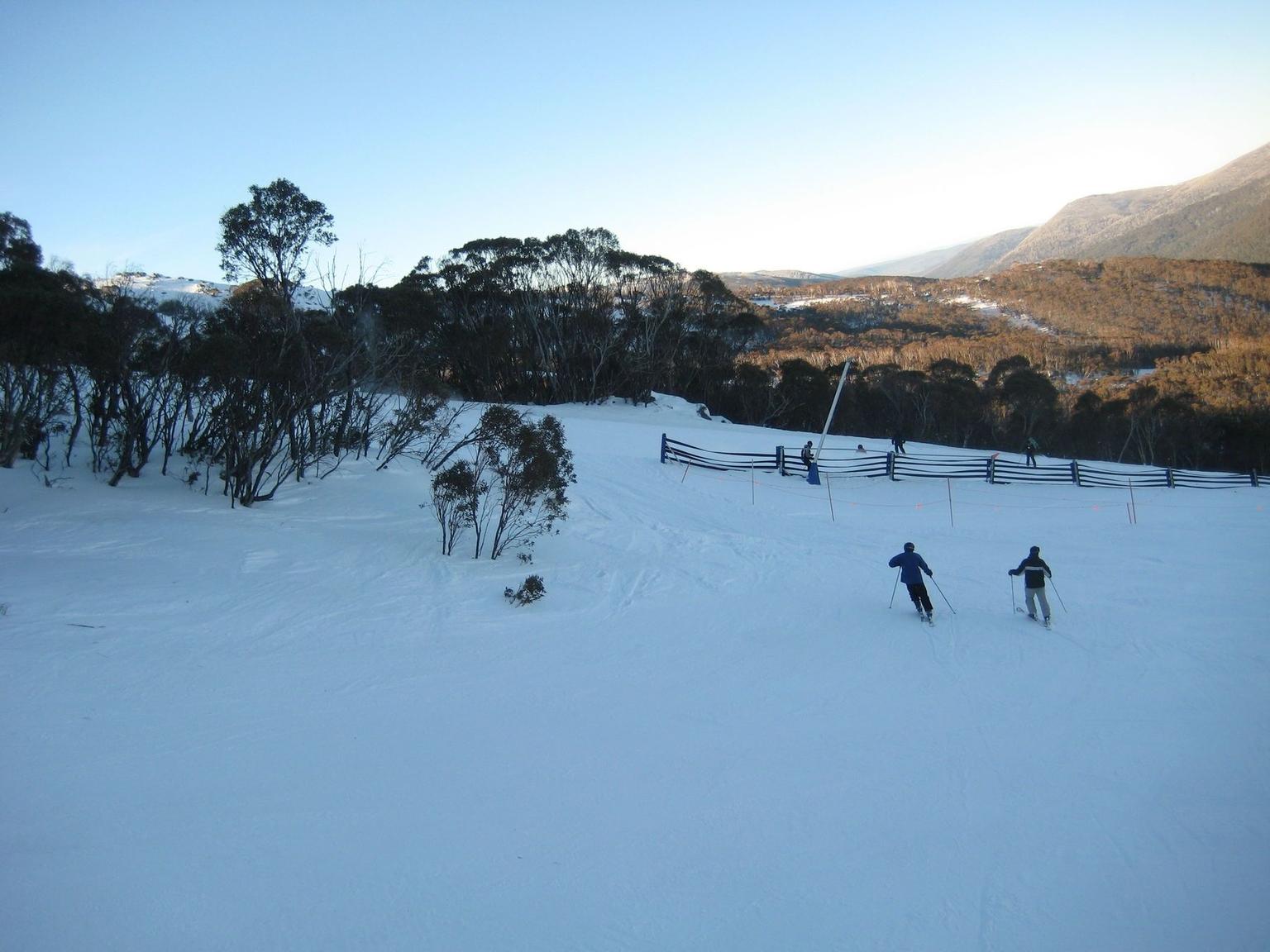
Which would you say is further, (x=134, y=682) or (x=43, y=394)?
(x=43, y=394)

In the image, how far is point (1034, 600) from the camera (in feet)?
37.1

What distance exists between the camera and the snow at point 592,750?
4.47m

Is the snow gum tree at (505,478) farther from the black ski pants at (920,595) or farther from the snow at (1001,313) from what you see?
the snow at (1001,313)

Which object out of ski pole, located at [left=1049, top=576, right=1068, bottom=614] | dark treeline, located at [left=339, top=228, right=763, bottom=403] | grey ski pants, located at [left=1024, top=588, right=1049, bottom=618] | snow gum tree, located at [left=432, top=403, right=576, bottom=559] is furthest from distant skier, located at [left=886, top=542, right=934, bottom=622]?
dark treeline, located at [left=339, top=228, right=763, bottom=403]

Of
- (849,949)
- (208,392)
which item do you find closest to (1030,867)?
(849,949)

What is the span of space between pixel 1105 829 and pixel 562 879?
4175 millimetres

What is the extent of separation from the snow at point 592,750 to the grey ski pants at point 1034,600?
280 mm

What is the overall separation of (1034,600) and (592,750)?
816 centimetres

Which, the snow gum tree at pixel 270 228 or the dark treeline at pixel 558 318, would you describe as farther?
the dark treeline at pixel 558 318

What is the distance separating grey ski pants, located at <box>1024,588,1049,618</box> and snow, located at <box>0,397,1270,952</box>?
0.92 ft

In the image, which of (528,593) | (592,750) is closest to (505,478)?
(528,593)

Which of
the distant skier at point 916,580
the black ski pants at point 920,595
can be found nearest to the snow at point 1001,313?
the distant skier at point 916,580

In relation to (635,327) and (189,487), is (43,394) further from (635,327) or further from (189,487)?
(635,327)

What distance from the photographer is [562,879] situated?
4.77 metres
